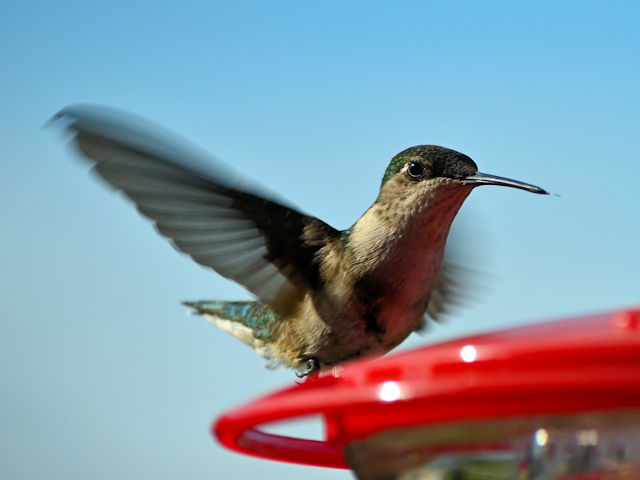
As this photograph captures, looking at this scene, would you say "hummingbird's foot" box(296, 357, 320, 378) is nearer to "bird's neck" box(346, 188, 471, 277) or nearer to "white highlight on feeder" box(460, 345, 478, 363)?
"bird's neck" box(346, 188, 471, 277)

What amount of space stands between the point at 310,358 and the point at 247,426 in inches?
92.0

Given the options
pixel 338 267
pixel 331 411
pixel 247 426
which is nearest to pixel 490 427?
pixel 331 411

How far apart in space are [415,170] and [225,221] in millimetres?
967

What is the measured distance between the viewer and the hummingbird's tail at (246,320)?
500cm

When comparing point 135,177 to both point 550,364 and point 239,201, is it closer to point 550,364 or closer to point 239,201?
point 239,201

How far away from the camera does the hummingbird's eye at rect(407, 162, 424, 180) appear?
4.50 metres

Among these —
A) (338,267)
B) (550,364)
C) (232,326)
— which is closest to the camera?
(550,364)

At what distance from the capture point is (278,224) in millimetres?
4602

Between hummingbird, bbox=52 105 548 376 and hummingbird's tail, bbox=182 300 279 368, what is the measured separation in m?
0.14

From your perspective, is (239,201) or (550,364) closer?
(550,364)

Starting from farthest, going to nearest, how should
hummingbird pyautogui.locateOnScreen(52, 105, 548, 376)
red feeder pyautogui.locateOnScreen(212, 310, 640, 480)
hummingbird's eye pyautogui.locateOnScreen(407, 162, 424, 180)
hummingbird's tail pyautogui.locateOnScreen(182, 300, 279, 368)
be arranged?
hummingbird's tail pyautogui.locateOnScreen(182, 300, 279, 368)
hummingbird's eye pyautogui.locateOnScreen(407, 162, 424, 180)
hummingbird pyautogui.locateOnScreen(52, 105, 548, 376)
red feeder pyautogui.locateOnScreen(212, 310, 640, 480)

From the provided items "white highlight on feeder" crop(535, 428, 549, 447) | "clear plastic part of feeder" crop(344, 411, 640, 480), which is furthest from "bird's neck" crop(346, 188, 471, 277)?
"white highlight on feeder" crop(535, 428, 549, 447)

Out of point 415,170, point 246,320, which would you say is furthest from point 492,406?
point 246,320

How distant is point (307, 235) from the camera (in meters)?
4.60
